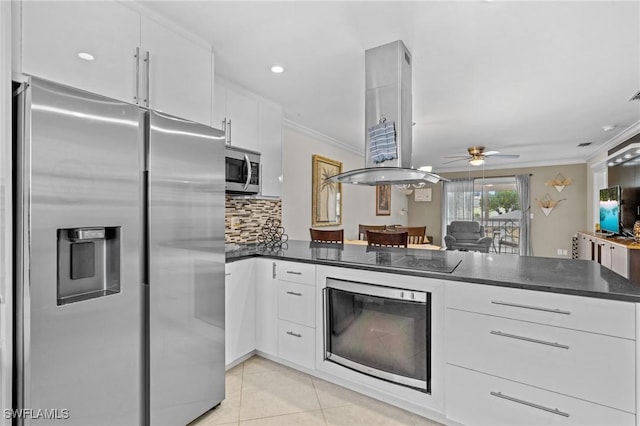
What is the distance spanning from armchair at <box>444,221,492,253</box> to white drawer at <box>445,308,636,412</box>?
4.70 m

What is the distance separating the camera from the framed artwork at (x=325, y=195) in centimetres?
457

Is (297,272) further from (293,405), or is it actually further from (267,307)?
(293,405)

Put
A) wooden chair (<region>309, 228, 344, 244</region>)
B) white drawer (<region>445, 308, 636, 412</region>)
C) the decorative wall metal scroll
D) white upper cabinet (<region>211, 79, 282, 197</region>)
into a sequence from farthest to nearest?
1. wooden chair (<region>309, 228, 344, 244</region>)
2. the decorative wall metal scroll
3. white upper cabinet (<region>211, 79, 282, 197</region>)
4. white drawer (<region>445, 308, 636, 412</region>)

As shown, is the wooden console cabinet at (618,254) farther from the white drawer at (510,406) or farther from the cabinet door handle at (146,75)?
the cabinet door handle at (146,75)

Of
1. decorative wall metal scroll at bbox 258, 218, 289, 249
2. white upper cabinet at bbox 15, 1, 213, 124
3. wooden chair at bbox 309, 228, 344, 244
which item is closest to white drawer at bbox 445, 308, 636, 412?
decorative wall metal scroll at bbox 258, 218, 289, 249

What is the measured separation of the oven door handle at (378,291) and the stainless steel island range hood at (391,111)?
78 cm

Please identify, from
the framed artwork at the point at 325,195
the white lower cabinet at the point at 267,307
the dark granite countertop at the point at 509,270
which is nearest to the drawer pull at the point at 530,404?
the dark granite countertop at the point at 509,270

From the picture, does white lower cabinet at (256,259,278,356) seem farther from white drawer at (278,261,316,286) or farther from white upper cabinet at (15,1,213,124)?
white upper cabinet at (15,1,213,124)

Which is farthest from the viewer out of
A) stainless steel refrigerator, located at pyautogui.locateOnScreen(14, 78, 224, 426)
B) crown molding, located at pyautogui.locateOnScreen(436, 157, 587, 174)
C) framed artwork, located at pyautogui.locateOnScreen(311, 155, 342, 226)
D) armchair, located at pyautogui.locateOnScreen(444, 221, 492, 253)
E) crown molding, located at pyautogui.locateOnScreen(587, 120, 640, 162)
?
crown molding, located at pyautogui.locateOnScreen(436, 157, 587, 174)

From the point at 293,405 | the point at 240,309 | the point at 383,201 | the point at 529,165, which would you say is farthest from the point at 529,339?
the point at 529,165

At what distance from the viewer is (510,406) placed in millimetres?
1556

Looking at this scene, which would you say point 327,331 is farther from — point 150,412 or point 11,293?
point 11,293

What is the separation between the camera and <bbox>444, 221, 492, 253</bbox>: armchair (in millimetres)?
5988

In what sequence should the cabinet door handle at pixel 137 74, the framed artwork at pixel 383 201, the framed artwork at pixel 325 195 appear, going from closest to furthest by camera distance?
the cabinet door handle at pixel 137 74 < the framed artwork at pixel 325 195 < the framed artwork at pixel 383 201
